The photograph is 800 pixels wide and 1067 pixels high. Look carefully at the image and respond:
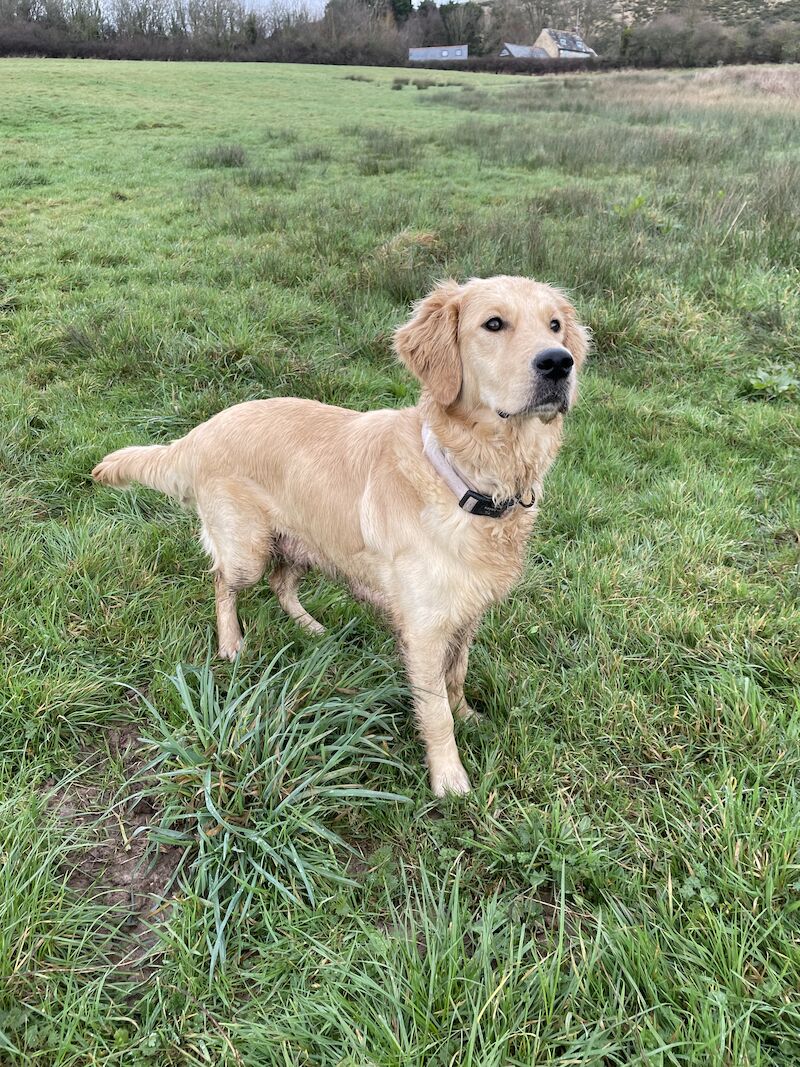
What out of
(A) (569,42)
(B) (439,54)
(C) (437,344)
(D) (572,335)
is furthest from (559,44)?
(C) (437,344)

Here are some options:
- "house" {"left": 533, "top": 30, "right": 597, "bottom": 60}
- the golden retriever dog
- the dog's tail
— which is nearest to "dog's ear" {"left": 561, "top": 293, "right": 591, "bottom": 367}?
the golden retriever dog

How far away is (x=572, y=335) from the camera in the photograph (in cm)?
246

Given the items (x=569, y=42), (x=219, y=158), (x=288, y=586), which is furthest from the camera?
(x=569, y=42)

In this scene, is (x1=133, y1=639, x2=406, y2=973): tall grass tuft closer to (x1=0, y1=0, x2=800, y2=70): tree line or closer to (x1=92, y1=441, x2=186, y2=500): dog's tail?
(x1=92, y1=441, x2=186, y2=500): dog's tail

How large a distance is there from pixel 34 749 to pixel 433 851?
138 centimetres

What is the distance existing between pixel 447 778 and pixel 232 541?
128cm

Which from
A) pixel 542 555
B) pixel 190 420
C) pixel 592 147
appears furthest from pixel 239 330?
pixel 592 147

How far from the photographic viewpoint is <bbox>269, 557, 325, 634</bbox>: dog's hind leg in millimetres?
2895

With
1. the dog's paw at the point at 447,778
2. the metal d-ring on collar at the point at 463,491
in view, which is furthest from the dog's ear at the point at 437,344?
the dog's paw at the point at 447,778

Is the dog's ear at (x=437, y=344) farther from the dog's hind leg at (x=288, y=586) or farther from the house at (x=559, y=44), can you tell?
the house at (x=559, y=44)

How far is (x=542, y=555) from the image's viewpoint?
10.5ft

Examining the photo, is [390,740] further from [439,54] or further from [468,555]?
[439,54]

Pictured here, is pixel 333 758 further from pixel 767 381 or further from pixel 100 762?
pixel 767 381

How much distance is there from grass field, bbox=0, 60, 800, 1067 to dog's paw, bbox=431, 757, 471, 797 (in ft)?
0.23
